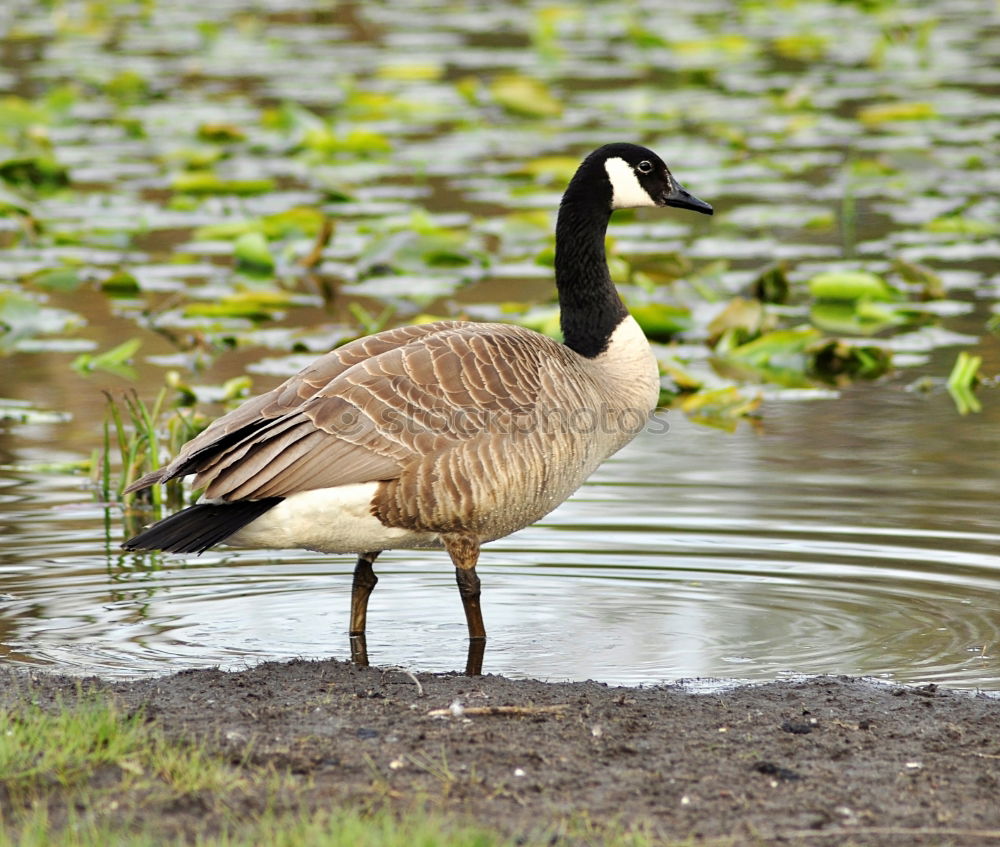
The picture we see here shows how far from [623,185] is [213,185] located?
10.8 meters

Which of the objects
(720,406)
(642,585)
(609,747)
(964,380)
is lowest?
(642,585)

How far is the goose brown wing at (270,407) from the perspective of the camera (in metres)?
7.05

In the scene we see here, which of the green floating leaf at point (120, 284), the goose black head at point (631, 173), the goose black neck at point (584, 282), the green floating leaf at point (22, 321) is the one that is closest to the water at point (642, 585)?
the goose black neck at point (584, 282)

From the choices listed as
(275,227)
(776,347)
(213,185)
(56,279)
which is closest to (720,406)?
(776,347)

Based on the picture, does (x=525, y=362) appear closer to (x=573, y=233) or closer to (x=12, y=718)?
(x=573, y=233)

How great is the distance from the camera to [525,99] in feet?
71.5

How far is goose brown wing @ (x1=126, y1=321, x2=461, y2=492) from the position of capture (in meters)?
7.05

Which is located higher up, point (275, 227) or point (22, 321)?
point (275, 227)

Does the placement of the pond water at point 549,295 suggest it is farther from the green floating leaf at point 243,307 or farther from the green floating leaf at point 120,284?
the green floating leaf at point 243,307

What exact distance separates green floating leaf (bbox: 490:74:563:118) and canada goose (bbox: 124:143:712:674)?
47.0ft

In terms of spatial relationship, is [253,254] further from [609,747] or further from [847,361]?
[609,747]

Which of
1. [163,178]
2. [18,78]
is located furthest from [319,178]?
[18,78]

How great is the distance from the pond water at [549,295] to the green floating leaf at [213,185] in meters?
0.20

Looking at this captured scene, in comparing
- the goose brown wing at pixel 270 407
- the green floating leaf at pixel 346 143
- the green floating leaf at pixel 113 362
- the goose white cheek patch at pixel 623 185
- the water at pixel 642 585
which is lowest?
the water at pixel 642 585
